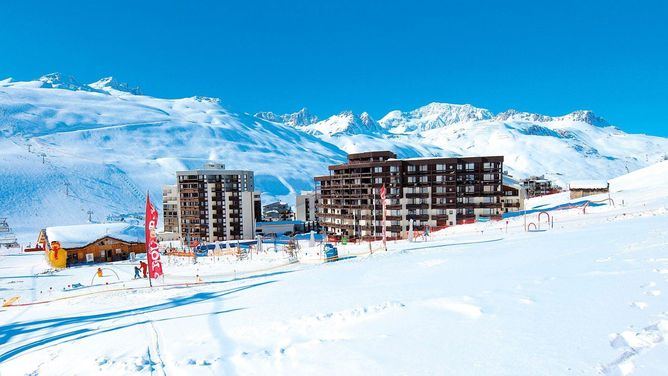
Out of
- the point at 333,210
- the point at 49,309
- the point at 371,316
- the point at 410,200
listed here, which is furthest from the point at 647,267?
the point at 333,210

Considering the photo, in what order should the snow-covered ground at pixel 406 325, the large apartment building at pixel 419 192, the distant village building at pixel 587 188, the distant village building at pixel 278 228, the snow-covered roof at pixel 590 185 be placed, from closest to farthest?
the snow-covered ground at pixel 406 325, the large apartment building at pixel 419 192, the distant village building at pixel 587 188, the snow-covered roof at pixel 590 185, the distant village building at pixel 278 228

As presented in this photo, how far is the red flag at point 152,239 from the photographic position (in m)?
20.8

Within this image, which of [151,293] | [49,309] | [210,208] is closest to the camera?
[49,309]

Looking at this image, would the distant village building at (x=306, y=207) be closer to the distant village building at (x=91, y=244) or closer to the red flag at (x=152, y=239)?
the distant village building at (x=91, y=244)

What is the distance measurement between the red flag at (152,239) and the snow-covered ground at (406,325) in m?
4.20

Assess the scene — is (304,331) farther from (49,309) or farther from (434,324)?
(49,309)

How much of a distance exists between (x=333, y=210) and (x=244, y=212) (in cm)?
2256

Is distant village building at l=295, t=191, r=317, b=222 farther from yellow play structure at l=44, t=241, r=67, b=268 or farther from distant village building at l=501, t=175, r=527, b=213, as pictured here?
yellow play structure at l=44, t=241, r=67, b=268

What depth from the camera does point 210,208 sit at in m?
83.2

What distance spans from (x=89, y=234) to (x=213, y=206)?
108 ft

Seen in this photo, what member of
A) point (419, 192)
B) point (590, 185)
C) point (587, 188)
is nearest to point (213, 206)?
point (419, 192)

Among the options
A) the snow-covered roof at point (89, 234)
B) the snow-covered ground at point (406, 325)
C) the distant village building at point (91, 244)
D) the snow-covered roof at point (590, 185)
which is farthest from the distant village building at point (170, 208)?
the snow-covered roof at point (590, 185)

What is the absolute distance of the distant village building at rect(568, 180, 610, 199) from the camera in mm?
69938

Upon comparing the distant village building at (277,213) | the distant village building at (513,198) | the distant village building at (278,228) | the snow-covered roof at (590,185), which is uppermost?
the snow-covered roof at (590,185)
